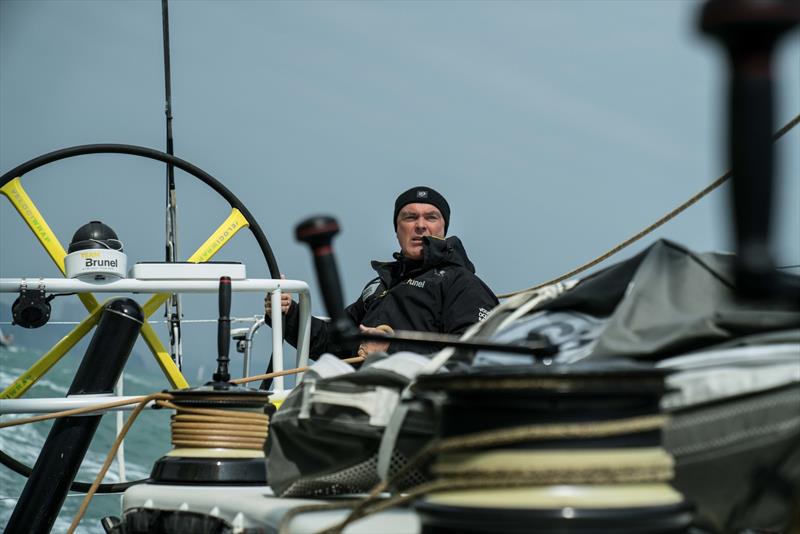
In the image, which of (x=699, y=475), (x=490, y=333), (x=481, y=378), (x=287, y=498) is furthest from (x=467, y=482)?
(x=287, y=498)

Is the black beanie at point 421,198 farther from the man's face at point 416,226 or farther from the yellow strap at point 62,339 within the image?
the yellow strap at point 62,339

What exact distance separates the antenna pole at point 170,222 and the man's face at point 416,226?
3.11 ft

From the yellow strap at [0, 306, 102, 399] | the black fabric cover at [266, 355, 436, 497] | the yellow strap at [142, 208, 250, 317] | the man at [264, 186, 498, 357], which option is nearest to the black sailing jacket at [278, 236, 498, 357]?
the man at [264, 186, 498, 357]

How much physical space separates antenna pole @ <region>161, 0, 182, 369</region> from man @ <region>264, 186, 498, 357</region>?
0.47m

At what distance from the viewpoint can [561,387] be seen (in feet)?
2.85

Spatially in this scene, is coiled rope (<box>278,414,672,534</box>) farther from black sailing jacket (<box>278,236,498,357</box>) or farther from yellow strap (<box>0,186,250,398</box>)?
black sailing jacket (<box>278,236,498,357</box>)

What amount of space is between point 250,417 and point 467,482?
1102 millimetres

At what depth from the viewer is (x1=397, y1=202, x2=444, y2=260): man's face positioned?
4.58 metres

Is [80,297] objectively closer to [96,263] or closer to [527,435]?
[96,263]

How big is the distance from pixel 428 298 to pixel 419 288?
0.06m

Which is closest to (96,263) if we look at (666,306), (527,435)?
(666,306)

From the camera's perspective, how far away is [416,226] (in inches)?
182

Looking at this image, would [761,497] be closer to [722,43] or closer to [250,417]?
[722,43]

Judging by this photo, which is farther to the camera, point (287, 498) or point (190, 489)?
point (190, 489)
